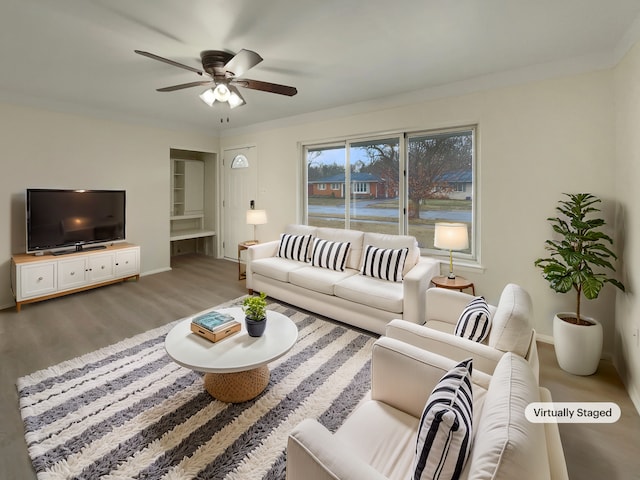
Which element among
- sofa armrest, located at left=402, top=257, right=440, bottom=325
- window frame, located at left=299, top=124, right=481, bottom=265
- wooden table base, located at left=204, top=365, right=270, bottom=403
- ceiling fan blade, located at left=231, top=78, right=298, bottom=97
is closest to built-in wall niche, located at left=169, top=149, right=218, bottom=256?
window frame, located at left=299, top=124, right=481, bottom=265

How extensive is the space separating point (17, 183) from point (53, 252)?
947 mm

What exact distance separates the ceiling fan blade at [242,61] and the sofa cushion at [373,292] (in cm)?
215

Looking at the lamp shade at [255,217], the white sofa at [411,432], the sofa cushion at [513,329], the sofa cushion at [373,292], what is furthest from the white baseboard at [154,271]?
the sofa cushion at [513,329]

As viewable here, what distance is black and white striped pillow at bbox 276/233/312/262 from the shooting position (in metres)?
4.07

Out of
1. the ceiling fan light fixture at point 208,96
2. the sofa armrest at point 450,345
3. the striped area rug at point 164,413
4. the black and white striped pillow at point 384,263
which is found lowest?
the striped area rug at point 164,413

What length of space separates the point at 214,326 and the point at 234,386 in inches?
16.8

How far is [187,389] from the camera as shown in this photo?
2.16 m

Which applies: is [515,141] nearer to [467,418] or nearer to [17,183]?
[467,418]

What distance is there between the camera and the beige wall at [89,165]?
3770 millimetres

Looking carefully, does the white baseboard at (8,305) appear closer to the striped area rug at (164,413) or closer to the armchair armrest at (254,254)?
the striped area rug at (164,413)

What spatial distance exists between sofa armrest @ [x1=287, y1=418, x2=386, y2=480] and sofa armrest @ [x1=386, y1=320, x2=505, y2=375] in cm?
83

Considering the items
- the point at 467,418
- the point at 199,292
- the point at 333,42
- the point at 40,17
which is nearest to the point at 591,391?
the point at 467,418

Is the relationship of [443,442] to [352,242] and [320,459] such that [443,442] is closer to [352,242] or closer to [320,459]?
[320,459]

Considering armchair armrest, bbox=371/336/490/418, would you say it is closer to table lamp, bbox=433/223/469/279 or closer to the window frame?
table lamp, bbox=433/223/469/279
